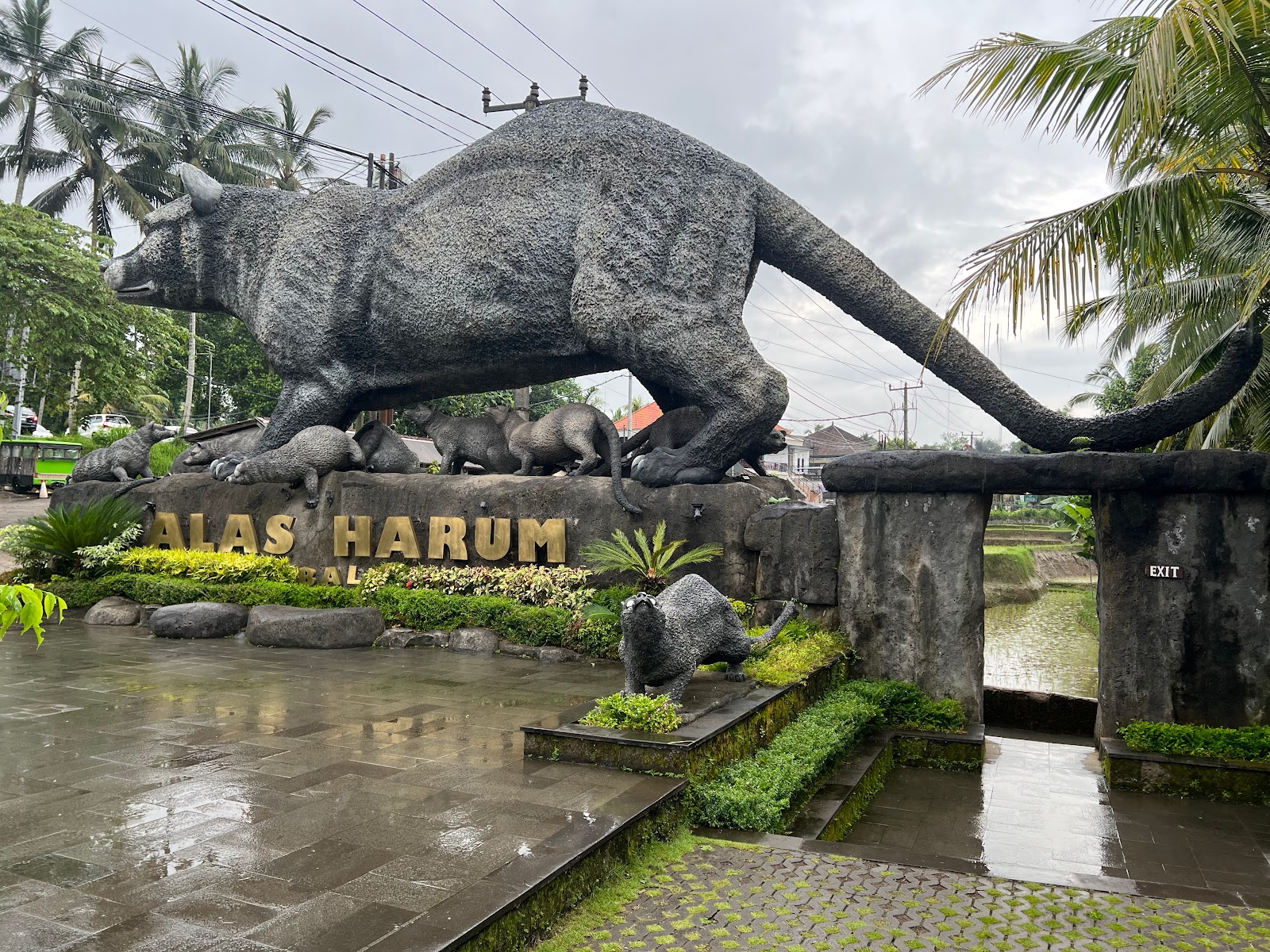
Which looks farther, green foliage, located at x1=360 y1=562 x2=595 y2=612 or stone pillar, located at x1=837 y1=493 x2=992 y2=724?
green foliage, located at x1=360 y1=562 x2=595 y2=612

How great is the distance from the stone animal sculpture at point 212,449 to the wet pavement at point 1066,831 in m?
8.13

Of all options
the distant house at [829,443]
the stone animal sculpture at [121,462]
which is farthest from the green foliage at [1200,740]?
the distant house at [829,443]

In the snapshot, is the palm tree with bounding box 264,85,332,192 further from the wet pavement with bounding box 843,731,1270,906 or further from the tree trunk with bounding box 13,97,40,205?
the wet pavement with bounding box 843,731,1270,906

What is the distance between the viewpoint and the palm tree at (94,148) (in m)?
24.9

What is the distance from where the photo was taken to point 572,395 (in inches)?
1336

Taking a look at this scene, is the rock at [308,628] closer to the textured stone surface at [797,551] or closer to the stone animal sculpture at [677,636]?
the textured stone surface at [797,551]

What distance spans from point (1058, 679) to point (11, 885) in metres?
11.3

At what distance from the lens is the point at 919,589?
7.24m

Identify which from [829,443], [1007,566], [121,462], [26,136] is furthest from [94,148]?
[829,443]

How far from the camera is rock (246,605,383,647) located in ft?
27.3

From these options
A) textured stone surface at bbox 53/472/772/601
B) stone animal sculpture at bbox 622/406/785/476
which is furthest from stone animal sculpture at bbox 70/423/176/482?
stone animal sculpture at bbox 622/406/785/476

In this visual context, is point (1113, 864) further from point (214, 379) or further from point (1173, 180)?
point (214, 379)

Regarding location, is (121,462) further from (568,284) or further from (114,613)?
(568,284)

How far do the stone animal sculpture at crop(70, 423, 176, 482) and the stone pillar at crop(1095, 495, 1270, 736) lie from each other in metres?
10.6
